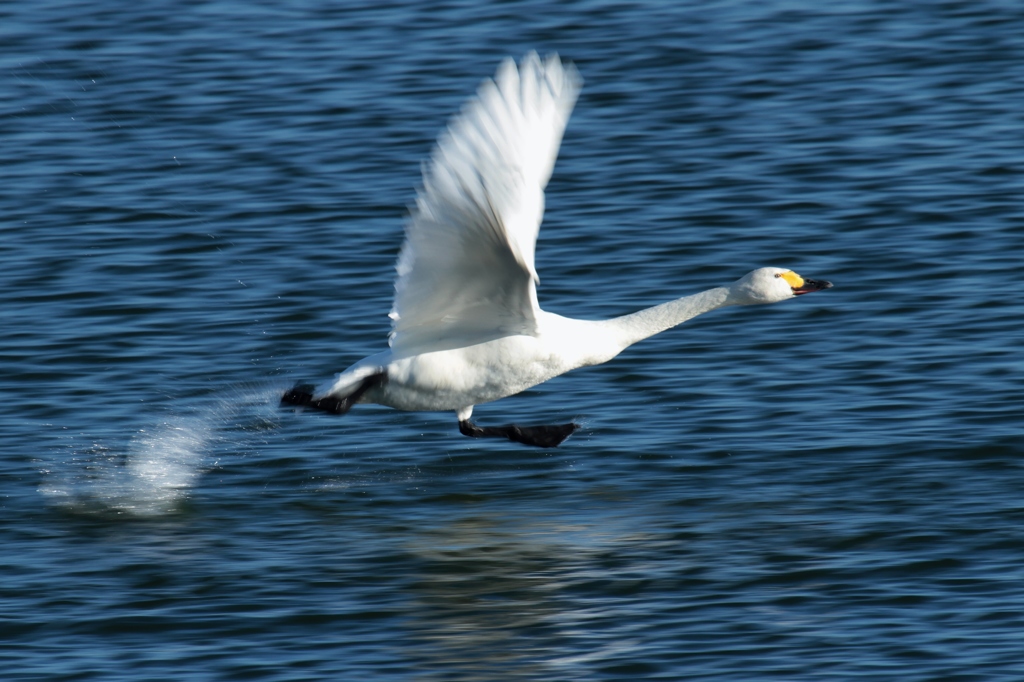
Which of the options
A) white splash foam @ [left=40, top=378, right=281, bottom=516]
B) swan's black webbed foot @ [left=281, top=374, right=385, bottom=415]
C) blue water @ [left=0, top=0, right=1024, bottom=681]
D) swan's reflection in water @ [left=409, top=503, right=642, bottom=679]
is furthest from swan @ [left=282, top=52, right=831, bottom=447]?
white splash foam @ [left=40, top=378, right=281, bottom=516]

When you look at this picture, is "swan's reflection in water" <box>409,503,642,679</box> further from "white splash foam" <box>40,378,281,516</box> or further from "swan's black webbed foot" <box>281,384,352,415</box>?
"white splash foam" <box>40,378,281,516</box>

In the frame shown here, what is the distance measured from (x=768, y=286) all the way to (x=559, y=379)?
6.77 ft

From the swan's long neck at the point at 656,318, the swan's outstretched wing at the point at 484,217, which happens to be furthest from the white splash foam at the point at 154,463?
the swan's long neck at the point at 656,318

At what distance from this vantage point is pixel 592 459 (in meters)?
9.57

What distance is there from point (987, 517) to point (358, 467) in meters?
3.38

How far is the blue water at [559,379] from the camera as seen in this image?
7.68 metres

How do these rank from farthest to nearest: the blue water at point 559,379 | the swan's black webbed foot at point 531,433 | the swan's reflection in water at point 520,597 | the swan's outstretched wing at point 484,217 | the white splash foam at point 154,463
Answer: the white splash foam at point 154,463, the swan's black webbed foot at point 531,433, the blue water at point 559,379, the swan's reflection in water at point 520,597, the swan's outstretched wing at point 484,217

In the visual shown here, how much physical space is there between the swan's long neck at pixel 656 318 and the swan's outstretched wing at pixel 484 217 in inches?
22.6

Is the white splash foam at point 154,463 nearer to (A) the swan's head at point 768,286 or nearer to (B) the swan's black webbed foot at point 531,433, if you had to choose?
(B) the swan's black webbed foot at point 531,433

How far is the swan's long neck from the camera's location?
8.56 metres

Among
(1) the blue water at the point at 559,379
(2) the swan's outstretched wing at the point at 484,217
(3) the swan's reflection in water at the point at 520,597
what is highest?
(2) the swan's outstretched wing at the point at 484,217

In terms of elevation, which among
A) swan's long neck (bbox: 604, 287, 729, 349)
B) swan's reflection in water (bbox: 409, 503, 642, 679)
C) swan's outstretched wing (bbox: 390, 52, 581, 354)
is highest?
swan's outstretched wing (bbox: 390, 52, 581, 354)

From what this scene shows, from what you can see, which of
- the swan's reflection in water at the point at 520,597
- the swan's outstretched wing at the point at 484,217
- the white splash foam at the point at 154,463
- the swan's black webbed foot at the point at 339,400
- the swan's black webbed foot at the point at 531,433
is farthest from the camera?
the white splash foam at the point at 154,463

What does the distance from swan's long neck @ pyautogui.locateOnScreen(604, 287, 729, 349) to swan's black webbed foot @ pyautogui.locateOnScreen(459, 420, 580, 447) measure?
671mm
